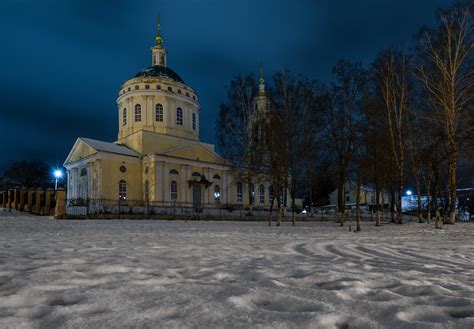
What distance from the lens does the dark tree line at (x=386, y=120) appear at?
16875 mm

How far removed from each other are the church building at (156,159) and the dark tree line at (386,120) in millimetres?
13889

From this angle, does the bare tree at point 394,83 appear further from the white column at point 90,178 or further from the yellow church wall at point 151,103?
the white column at point 90,178

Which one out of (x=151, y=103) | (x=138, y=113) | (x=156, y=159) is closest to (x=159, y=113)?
(x=151, y=103)

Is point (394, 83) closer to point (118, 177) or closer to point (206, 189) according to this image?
point (206, 189)

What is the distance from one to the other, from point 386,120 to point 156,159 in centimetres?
2474

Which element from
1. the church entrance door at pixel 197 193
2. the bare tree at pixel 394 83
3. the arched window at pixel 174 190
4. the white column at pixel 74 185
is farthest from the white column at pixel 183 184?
the bare tree at pixel 394 83

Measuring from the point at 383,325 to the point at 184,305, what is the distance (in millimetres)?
1363

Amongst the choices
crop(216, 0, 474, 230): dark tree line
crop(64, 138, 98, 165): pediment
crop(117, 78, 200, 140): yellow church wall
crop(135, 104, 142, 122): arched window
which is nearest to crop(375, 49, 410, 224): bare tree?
crop(216, 0, 474, 230): dark tree line

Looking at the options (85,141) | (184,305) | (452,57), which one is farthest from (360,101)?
(85,141)

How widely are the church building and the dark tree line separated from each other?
1389 centimetres

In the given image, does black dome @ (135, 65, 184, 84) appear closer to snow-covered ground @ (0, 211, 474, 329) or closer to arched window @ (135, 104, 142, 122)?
arched window @ (135, 104, 142, 122)

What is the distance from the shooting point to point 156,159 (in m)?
37.6

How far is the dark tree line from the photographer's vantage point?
664 inches

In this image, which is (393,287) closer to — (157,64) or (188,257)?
(188,257)
